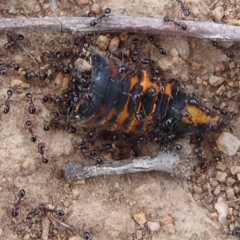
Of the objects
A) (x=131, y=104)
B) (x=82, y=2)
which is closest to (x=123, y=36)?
(x=82, y=2)

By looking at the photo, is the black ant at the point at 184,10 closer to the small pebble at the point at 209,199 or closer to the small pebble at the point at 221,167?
the small pebble at the point at 221,167

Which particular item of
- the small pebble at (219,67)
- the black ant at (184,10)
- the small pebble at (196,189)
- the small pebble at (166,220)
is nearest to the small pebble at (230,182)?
the small pebble at (196,189)

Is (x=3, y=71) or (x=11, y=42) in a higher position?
(x=11, y=42)

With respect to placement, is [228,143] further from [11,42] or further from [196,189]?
[11,42]

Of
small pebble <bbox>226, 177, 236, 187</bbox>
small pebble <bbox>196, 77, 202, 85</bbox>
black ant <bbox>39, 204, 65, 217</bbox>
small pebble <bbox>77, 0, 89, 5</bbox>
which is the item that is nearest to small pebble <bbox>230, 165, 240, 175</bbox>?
small pebble <bbox>226, 177, 236, 187</bbox>

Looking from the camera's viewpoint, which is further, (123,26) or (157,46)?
(157,46)

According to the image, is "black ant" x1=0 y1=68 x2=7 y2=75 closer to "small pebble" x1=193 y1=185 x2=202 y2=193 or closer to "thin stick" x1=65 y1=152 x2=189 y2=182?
"thin stick" x1=65 y1=152 x2=189 y2=182
